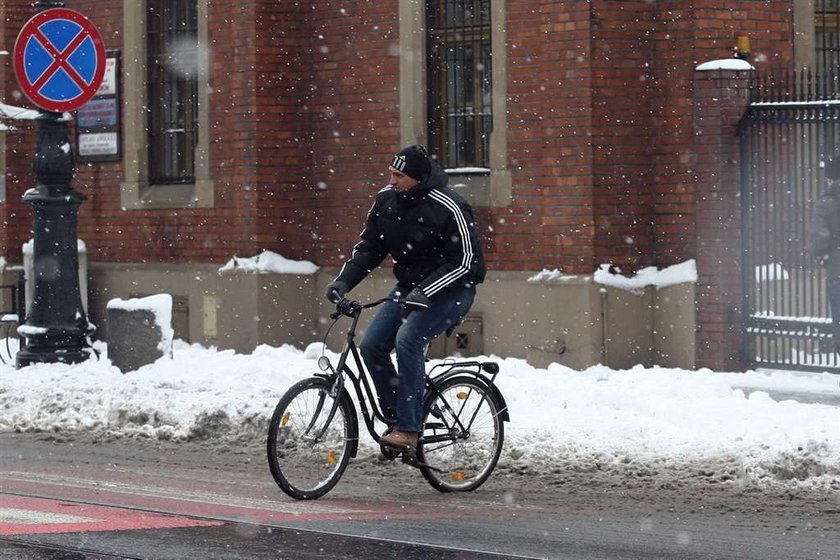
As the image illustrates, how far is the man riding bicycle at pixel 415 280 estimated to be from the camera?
9.08 m

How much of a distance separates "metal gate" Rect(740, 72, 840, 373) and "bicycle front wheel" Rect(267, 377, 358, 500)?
6.31 metres

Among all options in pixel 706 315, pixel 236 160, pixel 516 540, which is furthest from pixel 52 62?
pixel 516 540

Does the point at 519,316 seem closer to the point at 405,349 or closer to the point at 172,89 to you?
the point at 172,89

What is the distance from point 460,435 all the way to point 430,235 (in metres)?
1.19

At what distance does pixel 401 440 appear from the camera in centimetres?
911

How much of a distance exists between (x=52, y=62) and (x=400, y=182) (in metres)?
6.25

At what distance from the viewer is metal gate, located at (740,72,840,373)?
→ 14.3 meters

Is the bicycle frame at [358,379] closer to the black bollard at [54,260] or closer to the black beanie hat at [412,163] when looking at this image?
the black beanie hat at [412,163]

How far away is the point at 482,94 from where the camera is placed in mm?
16188

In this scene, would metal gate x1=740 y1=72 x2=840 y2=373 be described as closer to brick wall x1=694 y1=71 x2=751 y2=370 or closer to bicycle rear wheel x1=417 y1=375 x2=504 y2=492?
brick wall x1=694 y1=71 x2=751 y2=370

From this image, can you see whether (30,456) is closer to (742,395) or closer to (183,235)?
(742,395)

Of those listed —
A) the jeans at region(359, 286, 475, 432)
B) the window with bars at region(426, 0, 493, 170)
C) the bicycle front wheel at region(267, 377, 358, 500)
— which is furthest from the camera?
the window with bars at region(426, 0, 493, 170)

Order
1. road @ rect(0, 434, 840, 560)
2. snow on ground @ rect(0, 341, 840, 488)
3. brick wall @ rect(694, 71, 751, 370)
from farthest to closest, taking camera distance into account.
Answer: brick wall @ rect(694, 71, 751, 370) < snow on ground @ rect(0, 341, 840, 488) < road @ rect(0, 434, 840, 560)

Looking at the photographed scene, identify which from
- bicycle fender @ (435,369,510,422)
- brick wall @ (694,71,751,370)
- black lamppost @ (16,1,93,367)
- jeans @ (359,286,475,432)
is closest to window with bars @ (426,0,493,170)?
brick wall @ (694,71,751,370)
